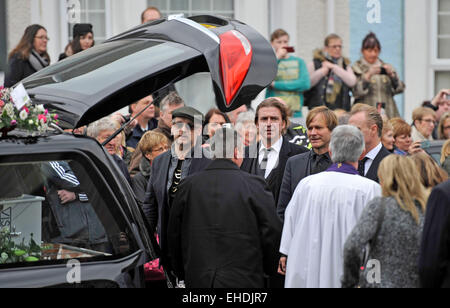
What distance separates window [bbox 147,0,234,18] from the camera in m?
11.8

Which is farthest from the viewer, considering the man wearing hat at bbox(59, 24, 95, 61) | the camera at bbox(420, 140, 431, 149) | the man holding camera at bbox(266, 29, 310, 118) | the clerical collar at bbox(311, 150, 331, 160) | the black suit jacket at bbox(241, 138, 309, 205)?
the man holding camera at bbox(266, 29, 310, 118)

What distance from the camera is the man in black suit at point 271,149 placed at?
700cm

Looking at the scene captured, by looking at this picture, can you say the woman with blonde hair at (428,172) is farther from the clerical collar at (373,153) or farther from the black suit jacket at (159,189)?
the black suit jacket at (159,189)

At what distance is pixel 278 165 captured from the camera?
7.00m

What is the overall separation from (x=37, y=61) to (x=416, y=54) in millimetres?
5250

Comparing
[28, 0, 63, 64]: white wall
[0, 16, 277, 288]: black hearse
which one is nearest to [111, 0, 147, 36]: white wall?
[28, 0, 63, 64]: white wall

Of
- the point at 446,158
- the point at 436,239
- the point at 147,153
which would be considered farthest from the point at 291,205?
the point at 147,153

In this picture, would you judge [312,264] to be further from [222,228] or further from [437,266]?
[437,266]

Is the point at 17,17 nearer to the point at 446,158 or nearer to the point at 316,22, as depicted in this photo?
the point at 316,22

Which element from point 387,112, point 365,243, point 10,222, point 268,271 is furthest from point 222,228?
point 387,112

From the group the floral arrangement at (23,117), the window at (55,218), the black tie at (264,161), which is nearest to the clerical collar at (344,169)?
the black tie at (264,161)

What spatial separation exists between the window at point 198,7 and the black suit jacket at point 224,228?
6.38 meters

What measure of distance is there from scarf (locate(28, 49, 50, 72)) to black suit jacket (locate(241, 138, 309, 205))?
346 cm

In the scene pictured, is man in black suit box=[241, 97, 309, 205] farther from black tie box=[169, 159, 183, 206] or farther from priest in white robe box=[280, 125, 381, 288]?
priest in white robe box=[280, 125, 381, 288]
